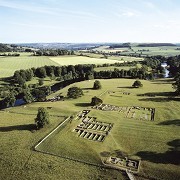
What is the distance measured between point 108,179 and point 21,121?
3563cm

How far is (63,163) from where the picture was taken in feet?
138

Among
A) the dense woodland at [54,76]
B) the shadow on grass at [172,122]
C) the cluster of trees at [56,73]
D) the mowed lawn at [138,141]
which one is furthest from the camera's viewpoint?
the cluster of trees at [56,73]

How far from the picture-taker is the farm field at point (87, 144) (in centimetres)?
3953

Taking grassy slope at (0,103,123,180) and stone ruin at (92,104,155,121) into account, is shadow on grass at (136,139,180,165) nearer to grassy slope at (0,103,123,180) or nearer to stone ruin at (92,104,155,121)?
grassy slope at (0,103,123,180)

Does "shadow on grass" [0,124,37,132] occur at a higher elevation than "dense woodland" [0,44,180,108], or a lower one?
lower

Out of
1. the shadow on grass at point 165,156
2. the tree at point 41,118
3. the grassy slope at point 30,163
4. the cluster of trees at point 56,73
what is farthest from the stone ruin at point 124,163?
the cluster of trees at point 56,73

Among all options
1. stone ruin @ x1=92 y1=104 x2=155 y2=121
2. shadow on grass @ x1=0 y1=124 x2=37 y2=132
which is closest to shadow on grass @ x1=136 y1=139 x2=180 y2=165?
stone ruin @ x1=92 y1=104 x2=155 y2=121

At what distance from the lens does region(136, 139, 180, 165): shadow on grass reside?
135ft

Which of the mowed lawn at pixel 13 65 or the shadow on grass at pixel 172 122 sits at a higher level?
the mowed lawn at pixel 13 65

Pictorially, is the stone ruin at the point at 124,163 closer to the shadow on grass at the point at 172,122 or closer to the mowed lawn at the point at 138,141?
the mowed lawn at the point at 138,141

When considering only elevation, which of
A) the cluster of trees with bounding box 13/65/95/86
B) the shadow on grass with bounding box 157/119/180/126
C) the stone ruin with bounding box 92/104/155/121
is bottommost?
the stone ruin with bounding box 92/104/155/121

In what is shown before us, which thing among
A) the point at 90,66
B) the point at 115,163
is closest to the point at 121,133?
the point at 115,163

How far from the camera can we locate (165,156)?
42656mm

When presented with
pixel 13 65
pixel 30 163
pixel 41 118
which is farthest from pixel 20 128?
pixel 13 65
